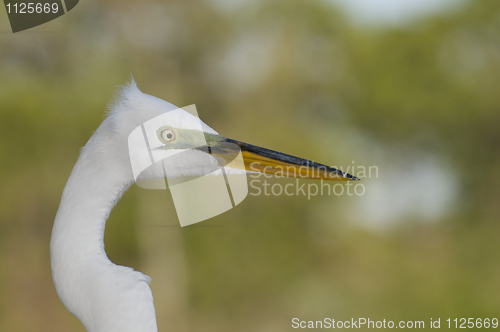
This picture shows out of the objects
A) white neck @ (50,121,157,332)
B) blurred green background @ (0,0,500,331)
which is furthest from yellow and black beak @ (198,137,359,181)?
blurred green background @ (0,0,500,331)

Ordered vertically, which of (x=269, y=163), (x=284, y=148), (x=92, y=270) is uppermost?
(x=284, y=148)

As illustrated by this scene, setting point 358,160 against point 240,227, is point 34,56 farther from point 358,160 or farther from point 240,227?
point 358,160

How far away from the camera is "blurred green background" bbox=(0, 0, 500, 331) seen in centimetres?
211

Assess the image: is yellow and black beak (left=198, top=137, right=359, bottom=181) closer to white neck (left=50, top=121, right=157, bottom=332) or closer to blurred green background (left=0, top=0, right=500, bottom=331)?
white neck (left=50, top=121, right=157, bottom=332)

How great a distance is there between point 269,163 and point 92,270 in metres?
0.39

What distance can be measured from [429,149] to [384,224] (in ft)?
3.07

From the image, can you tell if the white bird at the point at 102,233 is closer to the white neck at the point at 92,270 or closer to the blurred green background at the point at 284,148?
the white neck at the point at 92,270

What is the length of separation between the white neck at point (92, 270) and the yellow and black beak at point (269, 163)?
9.5 inches

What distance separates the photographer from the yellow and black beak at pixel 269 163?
0.62 metres

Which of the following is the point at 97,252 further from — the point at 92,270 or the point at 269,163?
the point at 269,163

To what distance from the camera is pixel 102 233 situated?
0.50 metres

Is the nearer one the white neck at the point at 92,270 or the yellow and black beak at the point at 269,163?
the white neck at the point at 92,270

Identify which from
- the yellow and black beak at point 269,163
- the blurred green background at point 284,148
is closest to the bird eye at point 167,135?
the yellow and black beak at point 269,163

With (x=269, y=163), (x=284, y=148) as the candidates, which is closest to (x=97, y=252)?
(x=269, y=163)
